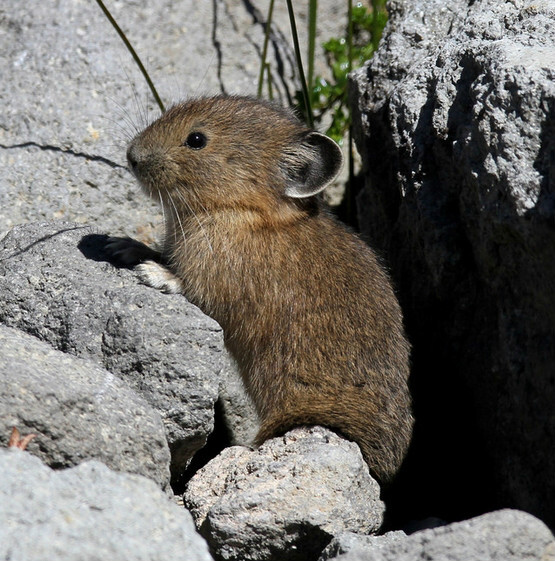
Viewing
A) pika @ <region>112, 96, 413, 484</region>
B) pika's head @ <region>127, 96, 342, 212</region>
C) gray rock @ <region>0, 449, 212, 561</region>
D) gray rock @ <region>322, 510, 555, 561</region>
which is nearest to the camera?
gray rock @ <region>0, 449, 212, 561</region>

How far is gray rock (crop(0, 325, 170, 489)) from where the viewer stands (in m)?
4.31

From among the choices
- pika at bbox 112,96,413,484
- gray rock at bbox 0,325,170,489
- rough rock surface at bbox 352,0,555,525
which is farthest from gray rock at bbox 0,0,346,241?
gray rock at bbox 0,325,170,489

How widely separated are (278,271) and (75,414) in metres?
2.21

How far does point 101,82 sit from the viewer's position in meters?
8.17

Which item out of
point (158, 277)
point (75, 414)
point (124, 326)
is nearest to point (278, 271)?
point (158, 277)

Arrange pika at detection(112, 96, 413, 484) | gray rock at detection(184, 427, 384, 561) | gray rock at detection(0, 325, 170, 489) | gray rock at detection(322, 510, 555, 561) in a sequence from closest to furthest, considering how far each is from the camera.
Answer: gray rock at detection(322, 510, 555, 561) → gray rock at detection(0, 325, 170, 489) → gray rock at detection(184, 427, 384, 561) → pika at detection(112, 96, 413, 484)

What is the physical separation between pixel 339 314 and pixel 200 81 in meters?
3.56

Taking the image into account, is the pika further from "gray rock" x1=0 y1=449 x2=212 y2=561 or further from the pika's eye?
"gray rock" x1=0 y1=449 x2=212 y2=561

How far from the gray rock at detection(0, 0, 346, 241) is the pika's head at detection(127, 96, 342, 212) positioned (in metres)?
0.58

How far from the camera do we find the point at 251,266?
20.4 feet

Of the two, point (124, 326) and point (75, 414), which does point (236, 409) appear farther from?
point (75, 414)

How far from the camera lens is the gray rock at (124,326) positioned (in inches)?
207

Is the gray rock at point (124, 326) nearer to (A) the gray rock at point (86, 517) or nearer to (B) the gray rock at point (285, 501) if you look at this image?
(B) the gray rock at point (285, 501)

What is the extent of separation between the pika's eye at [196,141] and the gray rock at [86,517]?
3159 mm
